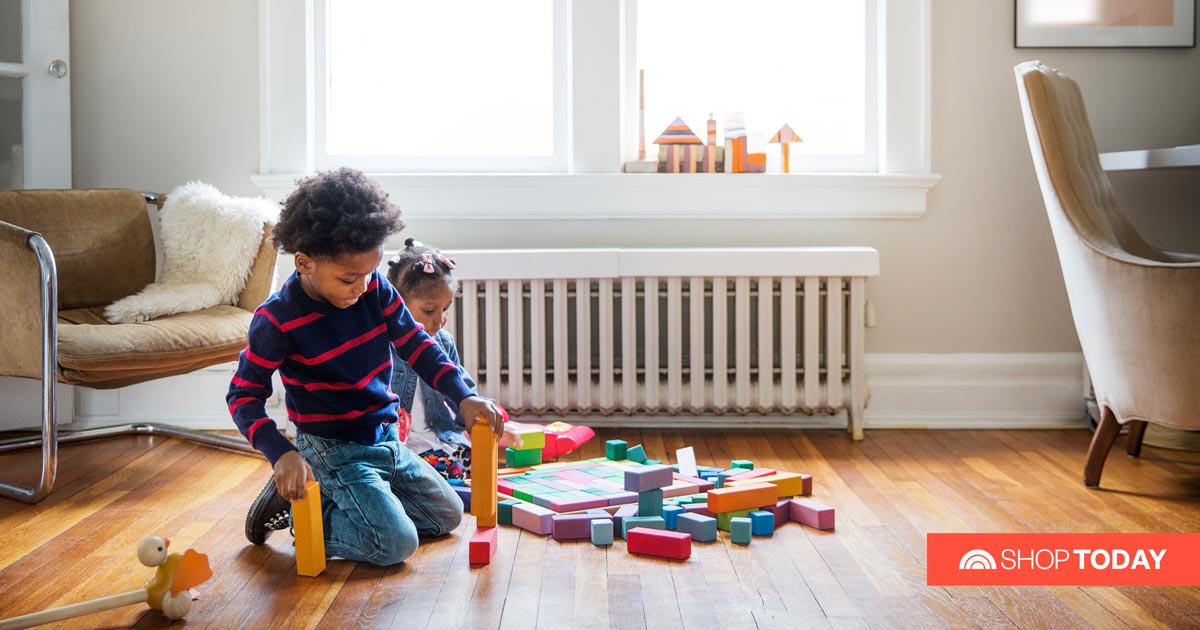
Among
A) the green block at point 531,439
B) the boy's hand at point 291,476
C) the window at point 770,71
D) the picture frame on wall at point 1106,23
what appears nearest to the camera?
the boy's hand at point 291,476

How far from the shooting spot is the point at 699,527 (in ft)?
6.54

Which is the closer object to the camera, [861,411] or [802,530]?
[802,530]

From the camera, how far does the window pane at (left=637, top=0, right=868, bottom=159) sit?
10.6 feet

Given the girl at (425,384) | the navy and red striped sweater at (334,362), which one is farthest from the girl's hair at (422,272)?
the navy and red striped sweater at (334,362)

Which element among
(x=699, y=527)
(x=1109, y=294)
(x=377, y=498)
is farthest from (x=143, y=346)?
(x=1109, y=294)

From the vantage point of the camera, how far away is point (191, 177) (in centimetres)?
319

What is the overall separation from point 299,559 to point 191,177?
1.76 m

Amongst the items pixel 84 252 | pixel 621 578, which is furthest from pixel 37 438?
pixel 621 578

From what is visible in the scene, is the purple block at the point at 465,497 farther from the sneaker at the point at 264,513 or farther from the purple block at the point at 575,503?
the sneaker at the point at 264,513

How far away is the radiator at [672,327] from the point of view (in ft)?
9.69

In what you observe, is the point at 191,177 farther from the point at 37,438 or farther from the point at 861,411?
the point at 861,411

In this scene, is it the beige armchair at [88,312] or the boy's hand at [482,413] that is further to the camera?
the beige armchair at [88,312]

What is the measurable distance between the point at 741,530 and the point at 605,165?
1480 millimetres

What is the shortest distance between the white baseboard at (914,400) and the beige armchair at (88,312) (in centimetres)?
17
